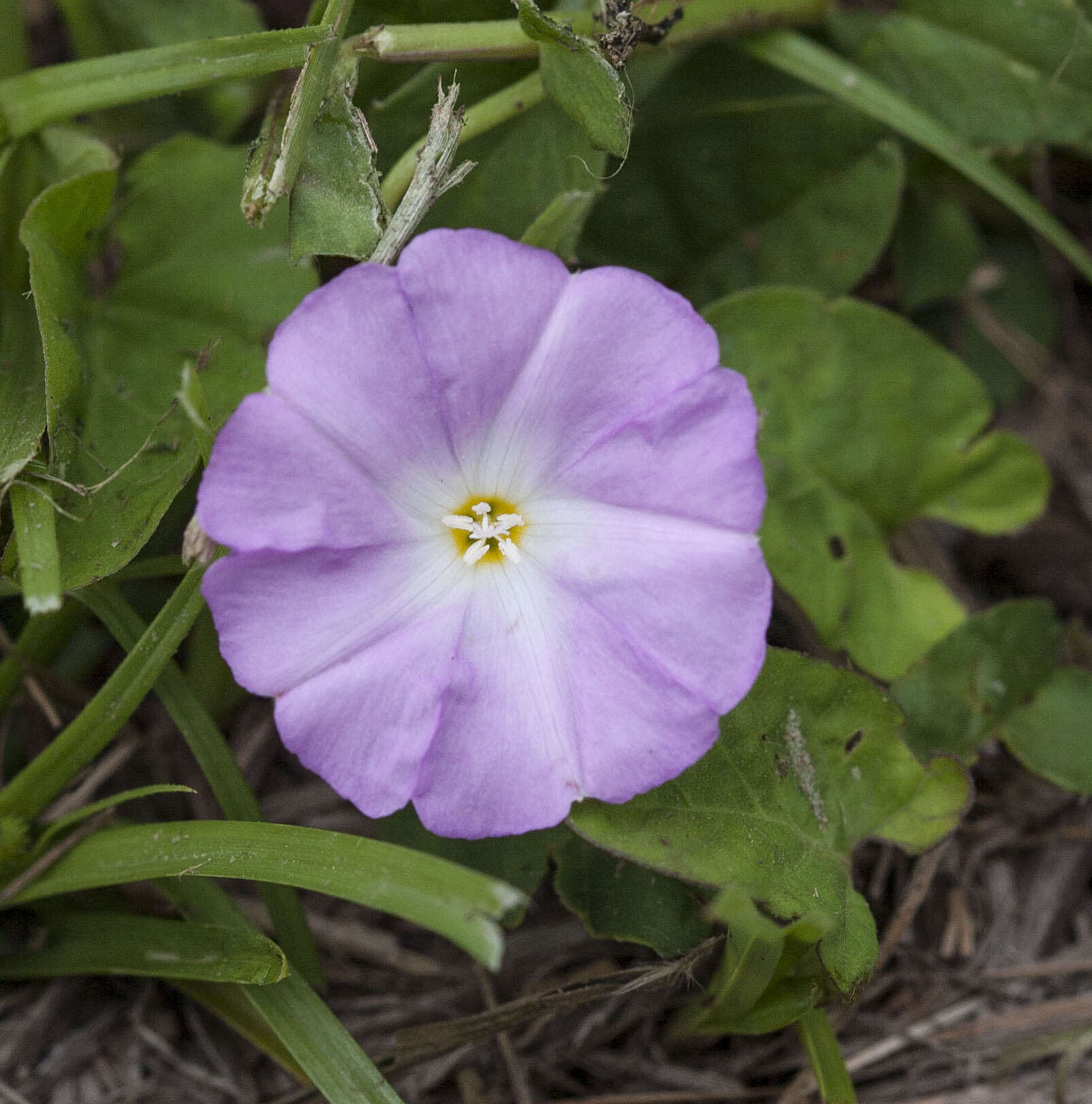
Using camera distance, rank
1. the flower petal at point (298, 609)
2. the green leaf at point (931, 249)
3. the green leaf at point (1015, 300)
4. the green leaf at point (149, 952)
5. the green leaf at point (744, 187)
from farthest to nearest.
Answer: the green leaf at point (1015, 300), the green leaf at point (931, 249), the green leaf at point (744, 187), the green leaf at point (149, 952), the flower petal at point (298, 609)

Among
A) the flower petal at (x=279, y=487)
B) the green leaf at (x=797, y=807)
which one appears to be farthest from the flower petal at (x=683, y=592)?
the flower petal at (x=279, y=487)

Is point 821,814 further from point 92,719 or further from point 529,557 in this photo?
point 92,719

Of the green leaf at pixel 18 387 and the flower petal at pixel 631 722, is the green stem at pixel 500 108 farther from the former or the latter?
the flower petal at pixel 631 722

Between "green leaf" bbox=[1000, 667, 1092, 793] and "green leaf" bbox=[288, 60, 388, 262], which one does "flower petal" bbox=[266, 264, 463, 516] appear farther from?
"green leaf" bbox=[1000, 667, 1092, 793]

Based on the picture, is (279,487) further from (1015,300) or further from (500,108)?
(1015,300)

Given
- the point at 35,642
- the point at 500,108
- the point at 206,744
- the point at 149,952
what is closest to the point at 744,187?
the point at 500,108

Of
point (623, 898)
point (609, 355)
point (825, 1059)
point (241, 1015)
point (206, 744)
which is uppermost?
point (609, 355)

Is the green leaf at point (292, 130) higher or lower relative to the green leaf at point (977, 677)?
higher
